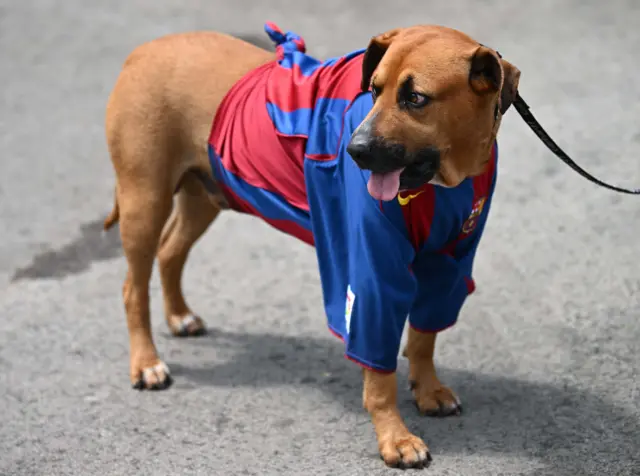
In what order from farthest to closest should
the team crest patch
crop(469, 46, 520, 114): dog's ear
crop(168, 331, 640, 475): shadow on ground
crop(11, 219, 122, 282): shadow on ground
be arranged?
crop(11, 219, 122, 282): shadow on ground < crop(168, 331, 640, 475): shadow on ground < the team crest patch < crop(469, 46, 520, 114): dog's ear

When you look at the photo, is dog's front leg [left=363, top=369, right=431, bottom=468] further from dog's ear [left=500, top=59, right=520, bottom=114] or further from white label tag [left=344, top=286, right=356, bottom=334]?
dog's ear [left=500, top=59, right=520, bottom=114]

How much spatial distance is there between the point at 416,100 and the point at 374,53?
12.4 inches

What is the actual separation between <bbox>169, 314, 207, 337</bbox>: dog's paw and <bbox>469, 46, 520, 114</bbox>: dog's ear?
2200 millimetres

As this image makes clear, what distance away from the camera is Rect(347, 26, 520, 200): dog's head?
264cm

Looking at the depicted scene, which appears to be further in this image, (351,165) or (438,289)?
(438,289)

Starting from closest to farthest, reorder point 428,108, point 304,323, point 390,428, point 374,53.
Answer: point 428,108, point 374,53, point 390,428, point 304,323

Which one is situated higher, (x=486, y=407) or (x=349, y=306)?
(x=349, y=306)

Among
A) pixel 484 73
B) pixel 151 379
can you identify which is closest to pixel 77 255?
pixel 151 379

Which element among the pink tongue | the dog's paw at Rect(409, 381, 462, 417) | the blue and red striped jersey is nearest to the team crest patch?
the blue and red striped jersey

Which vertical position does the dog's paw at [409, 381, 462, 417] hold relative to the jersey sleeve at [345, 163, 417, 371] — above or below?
below

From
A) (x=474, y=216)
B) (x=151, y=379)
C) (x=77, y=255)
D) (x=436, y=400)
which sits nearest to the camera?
(x=474, y=216)

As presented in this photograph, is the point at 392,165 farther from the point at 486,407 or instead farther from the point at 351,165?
the point at 486,407

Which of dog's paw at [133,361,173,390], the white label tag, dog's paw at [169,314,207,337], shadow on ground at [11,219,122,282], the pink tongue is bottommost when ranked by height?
shadow on ground at [11,219,122,282]

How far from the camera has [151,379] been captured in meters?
3.85
